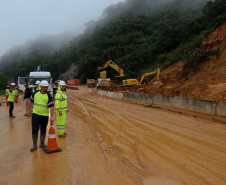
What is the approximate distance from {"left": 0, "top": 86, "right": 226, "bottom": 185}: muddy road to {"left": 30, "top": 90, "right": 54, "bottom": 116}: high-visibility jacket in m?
1.11

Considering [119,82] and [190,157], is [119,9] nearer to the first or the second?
[119,82]

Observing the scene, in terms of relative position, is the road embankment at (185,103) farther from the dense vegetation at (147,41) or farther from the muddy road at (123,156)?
the dense vegetation at (147,41)

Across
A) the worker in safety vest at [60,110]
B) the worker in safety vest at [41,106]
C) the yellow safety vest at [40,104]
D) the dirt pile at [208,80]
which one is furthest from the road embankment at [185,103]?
the yellow safety vest at [40,104]

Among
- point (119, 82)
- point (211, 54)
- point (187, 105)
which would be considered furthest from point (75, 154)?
point (119, 82)

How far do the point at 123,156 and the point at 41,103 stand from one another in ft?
8.55

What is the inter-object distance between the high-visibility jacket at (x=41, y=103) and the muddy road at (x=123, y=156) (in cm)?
111

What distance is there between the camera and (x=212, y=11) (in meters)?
28.0

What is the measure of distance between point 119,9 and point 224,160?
10478 cm

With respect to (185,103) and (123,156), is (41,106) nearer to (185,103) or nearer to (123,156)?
(123,156)

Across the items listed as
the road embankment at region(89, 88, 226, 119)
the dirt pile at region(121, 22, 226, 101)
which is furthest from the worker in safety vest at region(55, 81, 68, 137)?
the dirt pile at region(121, 22, 226, 101)

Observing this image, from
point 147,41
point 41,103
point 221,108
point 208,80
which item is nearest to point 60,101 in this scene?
point 41,103

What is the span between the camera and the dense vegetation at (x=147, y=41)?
28.4 meters

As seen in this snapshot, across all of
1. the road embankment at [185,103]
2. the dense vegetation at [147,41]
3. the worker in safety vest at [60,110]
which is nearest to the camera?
the worker in safety vest at [60,110]

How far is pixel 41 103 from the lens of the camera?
5344 millimetres
